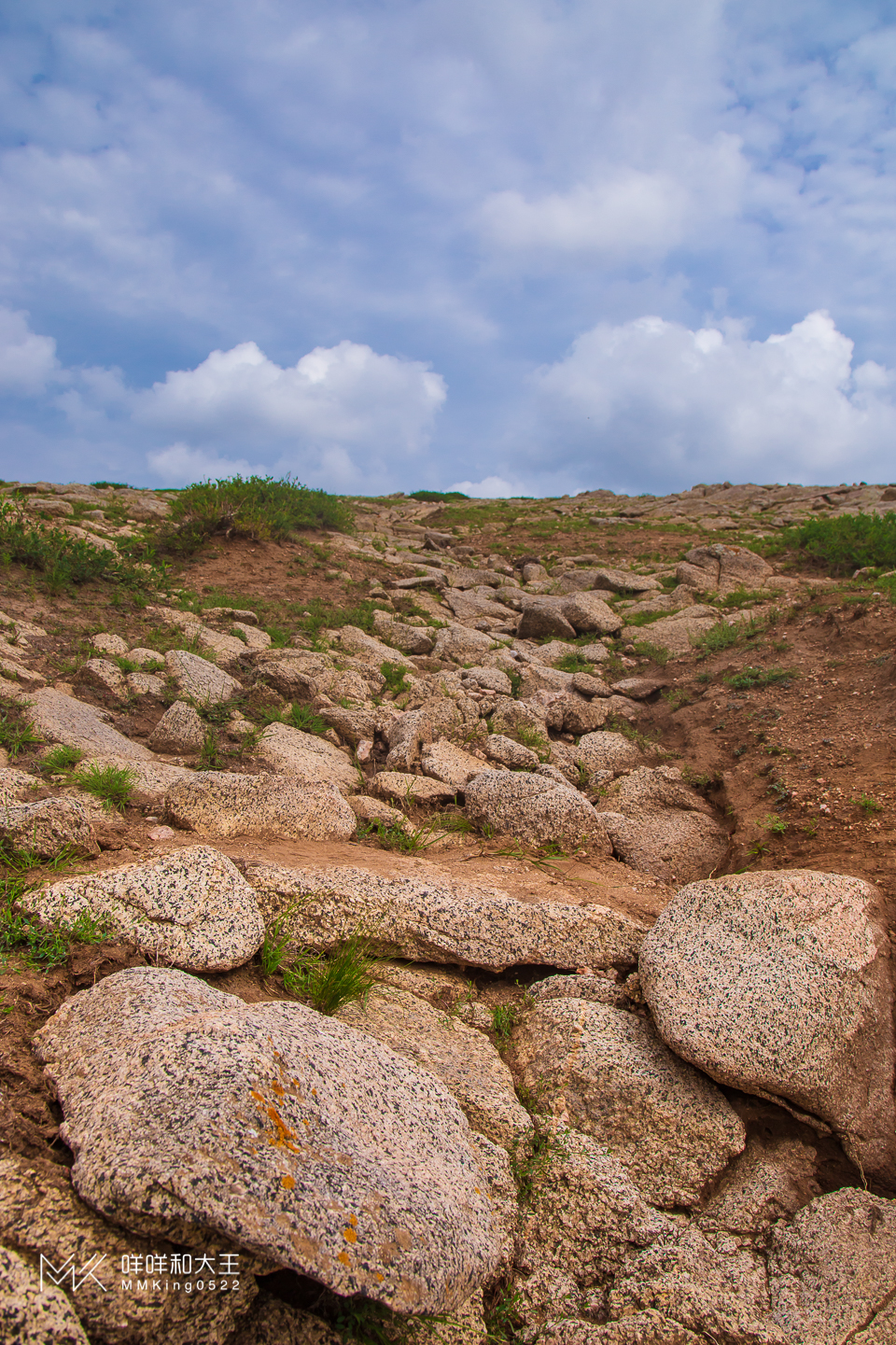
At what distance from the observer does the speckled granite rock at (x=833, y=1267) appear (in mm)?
3152

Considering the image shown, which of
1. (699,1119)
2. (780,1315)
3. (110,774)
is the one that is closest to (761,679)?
(699,1119)

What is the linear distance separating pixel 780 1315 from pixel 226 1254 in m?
2.62

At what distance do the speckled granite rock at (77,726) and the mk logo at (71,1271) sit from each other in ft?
14.5

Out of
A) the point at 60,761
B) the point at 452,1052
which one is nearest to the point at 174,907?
the point at 452,1052

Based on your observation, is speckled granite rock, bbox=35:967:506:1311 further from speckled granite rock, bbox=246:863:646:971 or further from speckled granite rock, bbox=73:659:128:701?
speckled granite rock, bbox=73:659:128:701

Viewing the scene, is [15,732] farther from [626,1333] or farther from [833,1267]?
[833,1267]

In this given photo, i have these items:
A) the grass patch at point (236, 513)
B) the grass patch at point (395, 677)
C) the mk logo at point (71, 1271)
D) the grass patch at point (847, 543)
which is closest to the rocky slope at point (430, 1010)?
the mk logo at point (71, 1271)

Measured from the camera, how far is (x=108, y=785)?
5.54m

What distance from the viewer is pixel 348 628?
1115 cm

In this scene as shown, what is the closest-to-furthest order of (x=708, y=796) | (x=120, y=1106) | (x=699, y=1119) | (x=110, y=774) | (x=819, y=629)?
(x=120, y=1106) → (x=699, y=1119) → (x=110, y=774) → (x=708, y=796) → (x=819, y=629)

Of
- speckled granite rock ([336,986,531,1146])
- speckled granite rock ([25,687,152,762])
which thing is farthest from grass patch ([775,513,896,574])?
speckled granite rock ([25,687,152,762])

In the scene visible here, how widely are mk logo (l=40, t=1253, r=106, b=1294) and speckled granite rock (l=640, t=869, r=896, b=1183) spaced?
10.3 ft

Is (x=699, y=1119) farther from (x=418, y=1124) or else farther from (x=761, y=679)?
(x=761, y=679)

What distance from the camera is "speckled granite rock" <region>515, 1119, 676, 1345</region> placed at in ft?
10.7
